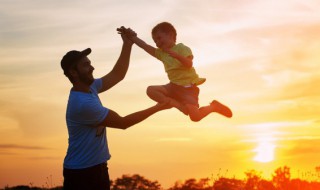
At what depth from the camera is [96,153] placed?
7406mm

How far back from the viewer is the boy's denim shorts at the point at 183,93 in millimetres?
8828

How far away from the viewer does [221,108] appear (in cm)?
955

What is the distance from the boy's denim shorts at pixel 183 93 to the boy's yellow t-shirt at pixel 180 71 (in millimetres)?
74

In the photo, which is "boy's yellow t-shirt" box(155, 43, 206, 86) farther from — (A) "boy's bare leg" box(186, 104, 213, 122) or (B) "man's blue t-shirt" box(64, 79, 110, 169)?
(B) "man's blue t-shirt" box(64, 79, 110, 169)

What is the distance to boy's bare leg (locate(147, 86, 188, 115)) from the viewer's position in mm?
8359

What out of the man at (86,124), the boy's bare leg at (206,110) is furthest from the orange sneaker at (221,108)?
the man at (86,124)

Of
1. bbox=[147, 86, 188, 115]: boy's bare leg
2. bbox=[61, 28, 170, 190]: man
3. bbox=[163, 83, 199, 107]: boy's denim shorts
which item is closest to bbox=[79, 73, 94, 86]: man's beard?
bbox=[61, 28, 170, 190]: man

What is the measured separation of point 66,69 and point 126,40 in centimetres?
173

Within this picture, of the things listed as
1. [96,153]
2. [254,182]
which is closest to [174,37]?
[96,153]

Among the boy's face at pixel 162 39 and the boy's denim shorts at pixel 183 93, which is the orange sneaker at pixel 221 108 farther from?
the boy's face at pixel 162 39

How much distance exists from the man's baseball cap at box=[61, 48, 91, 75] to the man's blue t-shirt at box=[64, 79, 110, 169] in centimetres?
36

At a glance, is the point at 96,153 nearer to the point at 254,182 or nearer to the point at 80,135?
the point at 80,135

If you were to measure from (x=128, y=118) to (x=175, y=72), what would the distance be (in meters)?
1.84

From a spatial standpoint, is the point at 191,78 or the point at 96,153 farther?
the point at 191,78
